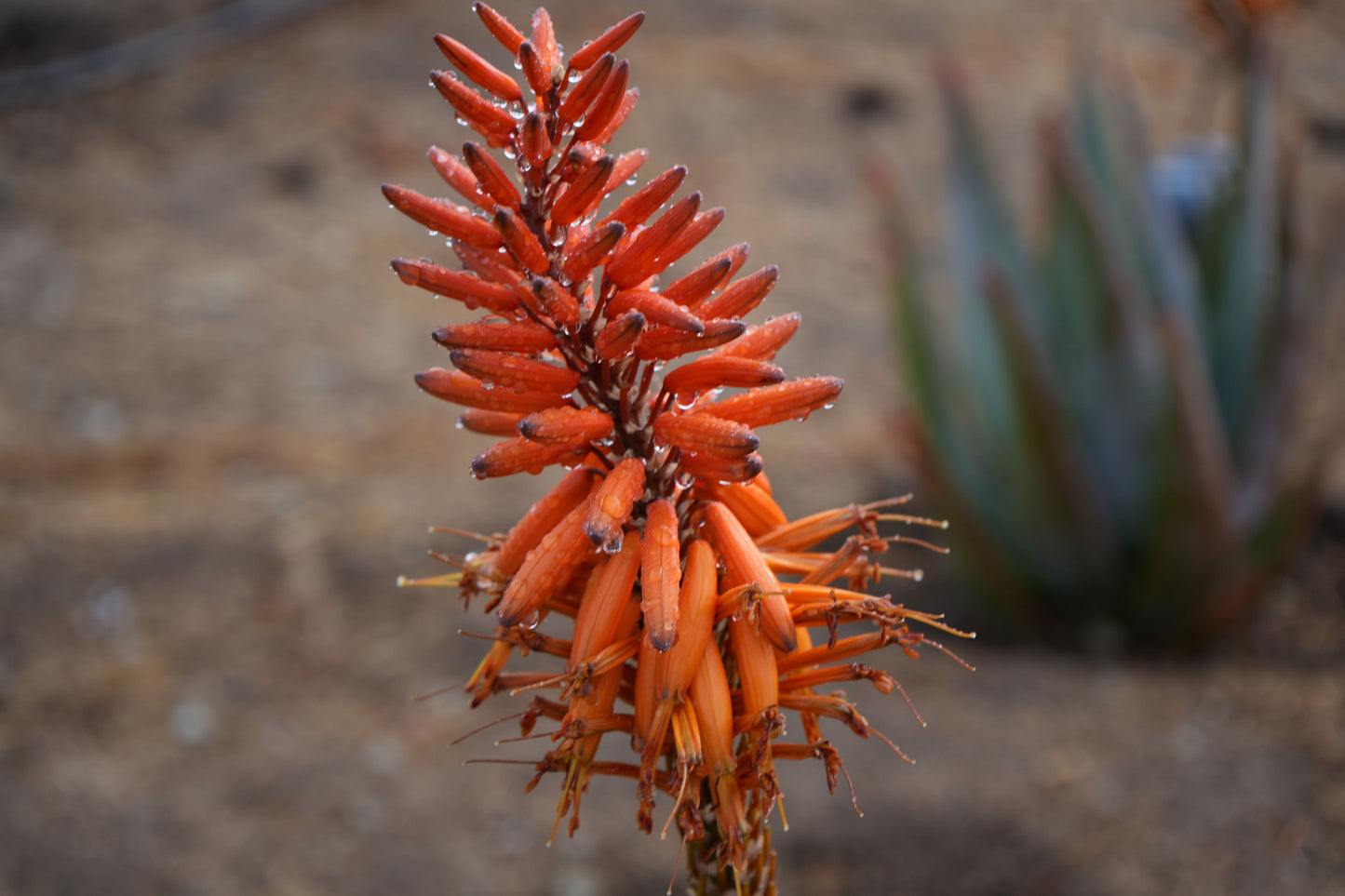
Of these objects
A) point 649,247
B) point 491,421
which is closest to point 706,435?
point 649,247

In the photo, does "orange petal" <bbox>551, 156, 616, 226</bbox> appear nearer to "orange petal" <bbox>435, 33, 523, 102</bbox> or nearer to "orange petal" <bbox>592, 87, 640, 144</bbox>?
"orange petal" <bbox>592, 87, 640, 144</bbox>

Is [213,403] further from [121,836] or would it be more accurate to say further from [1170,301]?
[1170,301]

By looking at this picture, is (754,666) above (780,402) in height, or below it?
below

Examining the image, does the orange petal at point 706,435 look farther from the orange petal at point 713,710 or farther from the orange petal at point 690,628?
the orange petal at point 713,710

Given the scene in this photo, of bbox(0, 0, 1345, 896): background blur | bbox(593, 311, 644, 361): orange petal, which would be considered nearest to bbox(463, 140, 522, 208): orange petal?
bbox(593, 311, 644, 361): orange petal

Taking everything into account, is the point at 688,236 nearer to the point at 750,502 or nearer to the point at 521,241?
the point at 521,241

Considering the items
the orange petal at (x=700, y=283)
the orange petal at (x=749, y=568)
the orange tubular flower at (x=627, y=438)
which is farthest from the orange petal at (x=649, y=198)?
the orange petal at (x=749, y=568)
